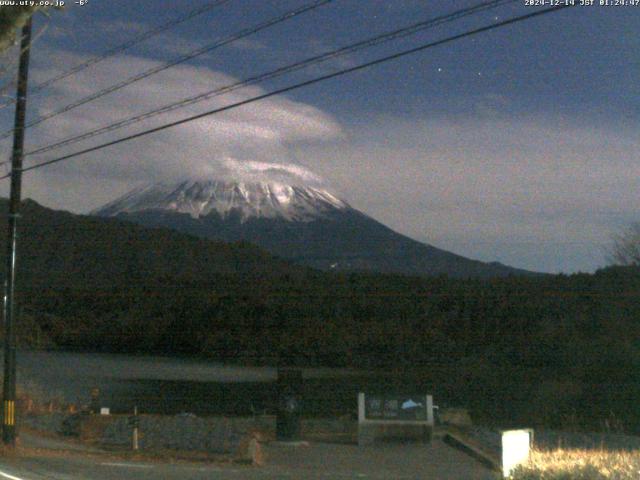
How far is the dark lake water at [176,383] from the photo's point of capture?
34.0 metres

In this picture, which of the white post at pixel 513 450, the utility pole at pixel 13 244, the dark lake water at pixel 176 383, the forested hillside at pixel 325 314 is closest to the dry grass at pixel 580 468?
the white post at pixel 513 450

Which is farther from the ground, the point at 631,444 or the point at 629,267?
the point at 629,267

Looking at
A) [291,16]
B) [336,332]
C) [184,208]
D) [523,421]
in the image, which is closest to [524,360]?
[336,332]

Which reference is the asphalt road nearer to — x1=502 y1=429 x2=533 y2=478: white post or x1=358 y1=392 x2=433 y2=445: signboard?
x1=358 y1=392 x2=433 y2=445: signboard

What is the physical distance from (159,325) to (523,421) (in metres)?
34.3

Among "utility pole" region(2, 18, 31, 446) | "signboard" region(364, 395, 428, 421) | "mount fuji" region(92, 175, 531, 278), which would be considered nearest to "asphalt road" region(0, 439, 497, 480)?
"utility pole" region(2, 18, 31, 446)

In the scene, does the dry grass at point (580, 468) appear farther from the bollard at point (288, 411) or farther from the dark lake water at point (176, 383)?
the dark lake water at point (176, 383)

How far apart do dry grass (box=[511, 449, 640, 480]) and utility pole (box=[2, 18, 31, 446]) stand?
9.88 meters

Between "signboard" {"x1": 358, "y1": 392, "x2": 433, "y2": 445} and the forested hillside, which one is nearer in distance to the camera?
"signboard" {"x1": 358, "y1": 392, "x2": 433, "y2": 445}

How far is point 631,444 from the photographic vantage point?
21.6 metres

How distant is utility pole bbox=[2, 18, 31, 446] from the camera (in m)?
16.3

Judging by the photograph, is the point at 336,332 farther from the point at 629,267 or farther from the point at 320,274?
the point at 629,267

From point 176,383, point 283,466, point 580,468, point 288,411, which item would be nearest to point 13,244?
point 283,466

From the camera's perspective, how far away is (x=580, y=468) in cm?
1002
